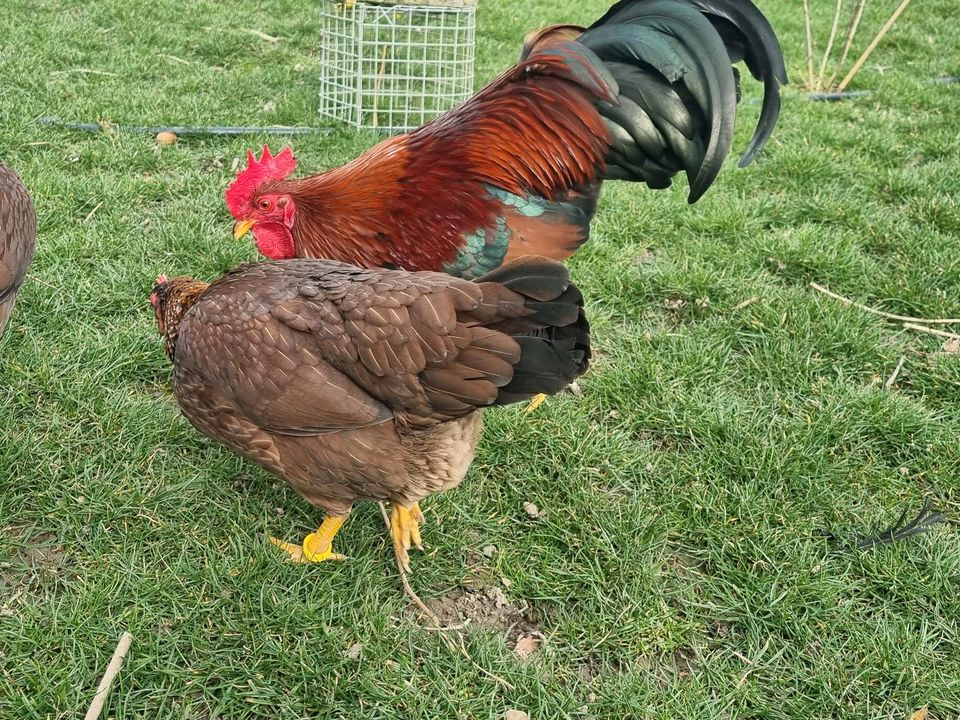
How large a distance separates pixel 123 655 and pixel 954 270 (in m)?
4.67

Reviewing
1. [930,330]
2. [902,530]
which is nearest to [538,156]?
[902,530]

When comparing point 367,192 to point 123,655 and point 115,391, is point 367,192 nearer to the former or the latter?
point 115,391

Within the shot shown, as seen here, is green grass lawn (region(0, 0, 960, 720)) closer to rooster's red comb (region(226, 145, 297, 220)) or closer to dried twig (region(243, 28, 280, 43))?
rooster's red comb (region(226, 145, 297, 220))

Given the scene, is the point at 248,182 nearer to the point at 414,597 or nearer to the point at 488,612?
the point at 414,597

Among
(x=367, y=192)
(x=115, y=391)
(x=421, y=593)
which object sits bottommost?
(x=421, y=593)

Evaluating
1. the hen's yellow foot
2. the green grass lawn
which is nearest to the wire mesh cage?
the green grass lawn

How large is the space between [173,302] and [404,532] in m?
1.24

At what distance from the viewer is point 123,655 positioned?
2086 mm

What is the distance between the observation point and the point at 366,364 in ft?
6.47

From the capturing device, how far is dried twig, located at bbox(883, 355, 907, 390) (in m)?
3.39

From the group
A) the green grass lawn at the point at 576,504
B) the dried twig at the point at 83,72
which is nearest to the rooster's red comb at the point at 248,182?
the green grass lawn at the point at 576,504

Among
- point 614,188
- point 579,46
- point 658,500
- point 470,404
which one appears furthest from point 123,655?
point 614,188

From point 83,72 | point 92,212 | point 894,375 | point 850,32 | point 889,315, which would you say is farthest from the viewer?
point 850,32

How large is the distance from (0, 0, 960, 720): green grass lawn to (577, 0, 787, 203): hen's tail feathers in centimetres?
122
